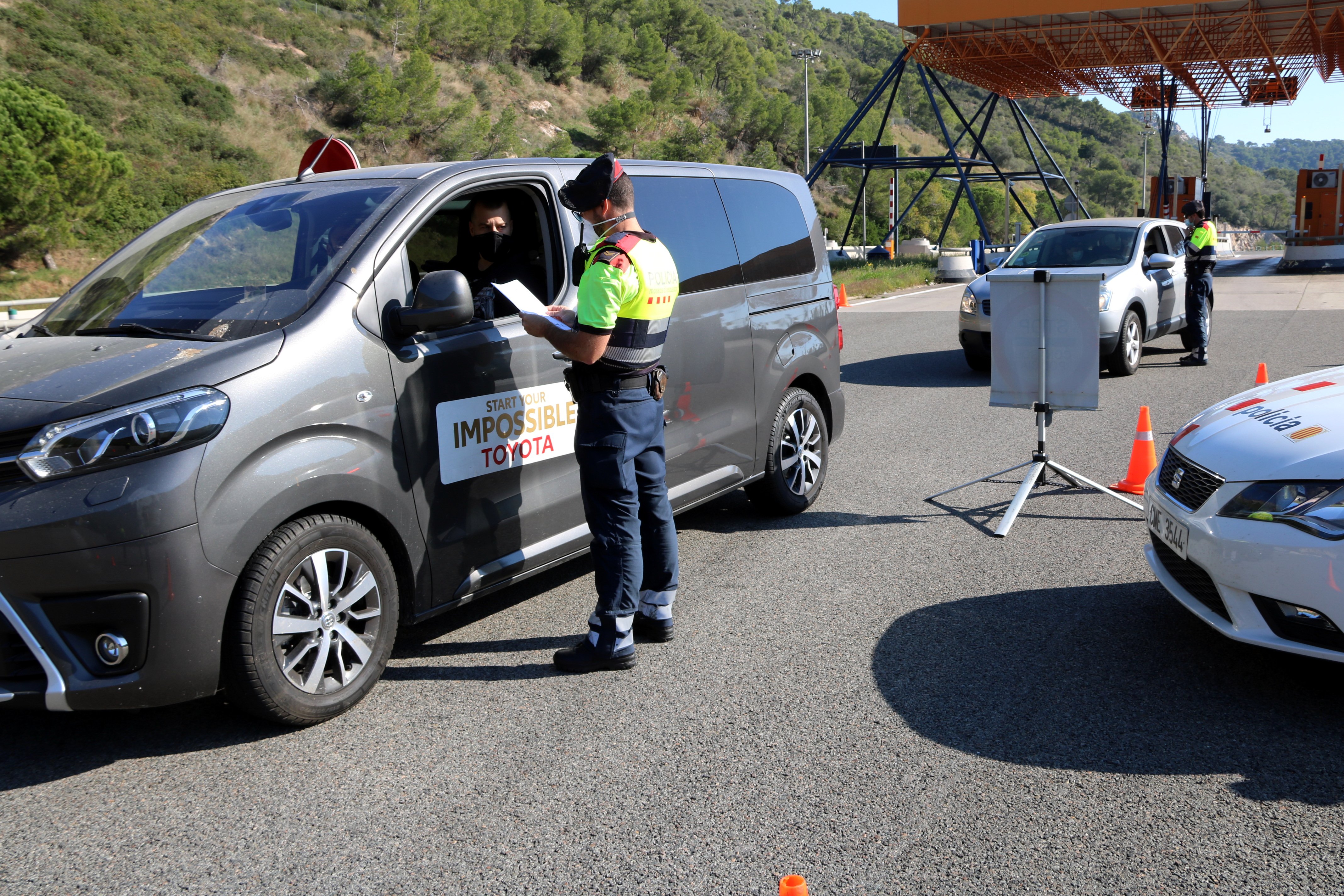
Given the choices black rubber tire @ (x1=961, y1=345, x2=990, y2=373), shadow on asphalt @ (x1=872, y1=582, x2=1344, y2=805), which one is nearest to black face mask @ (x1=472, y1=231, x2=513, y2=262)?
shadow on asphalt @ (x1=872, y1=582, x2=1344, y2=805)

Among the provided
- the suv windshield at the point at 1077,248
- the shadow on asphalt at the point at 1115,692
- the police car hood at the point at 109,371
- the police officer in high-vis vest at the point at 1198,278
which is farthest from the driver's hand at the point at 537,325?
the police officer in high-vis vest at the point at 1198,278

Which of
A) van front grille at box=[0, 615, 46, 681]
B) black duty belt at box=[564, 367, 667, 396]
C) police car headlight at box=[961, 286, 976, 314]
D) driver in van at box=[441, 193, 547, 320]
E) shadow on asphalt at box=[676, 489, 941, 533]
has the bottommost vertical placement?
shadow on asphalt at box=[676, 489, 941, 533]

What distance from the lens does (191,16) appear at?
2125 inches

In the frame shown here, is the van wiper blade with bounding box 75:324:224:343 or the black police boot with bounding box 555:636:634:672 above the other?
the van wiper blade with bounding box 75:324:224:343

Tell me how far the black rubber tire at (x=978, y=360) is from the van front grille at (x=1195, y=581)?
800cm

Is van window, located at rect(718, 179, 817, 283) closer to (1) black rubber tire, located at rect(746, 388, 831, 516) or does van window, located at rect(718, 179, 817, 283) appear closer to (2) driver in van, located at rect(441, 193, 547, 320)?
(1) black rubber tire, located at rect(746, 388, 831, 516)

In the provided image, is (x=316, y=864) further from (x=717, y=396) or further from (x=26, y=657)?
(x=717, y=396)

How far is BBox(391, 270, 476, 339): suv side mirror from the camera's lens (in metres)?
3.76

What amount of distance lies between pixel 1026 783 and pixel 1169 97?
157 ft

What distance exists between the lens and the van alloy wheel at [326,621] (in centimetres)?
351

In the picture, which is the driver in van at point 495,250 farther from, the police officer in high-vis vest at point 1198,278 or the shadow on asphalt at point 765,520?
the police officer in high-vis vest at point 1198,278

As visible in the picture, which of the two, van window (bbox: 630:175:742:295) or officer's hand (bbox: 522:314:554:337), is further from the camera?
van window (bbox: 630:175:742:295)

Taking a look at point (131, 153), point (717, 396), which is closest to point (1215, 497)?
point (717, 396)

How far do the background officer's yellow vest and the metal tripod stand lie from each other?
2.67 meters
